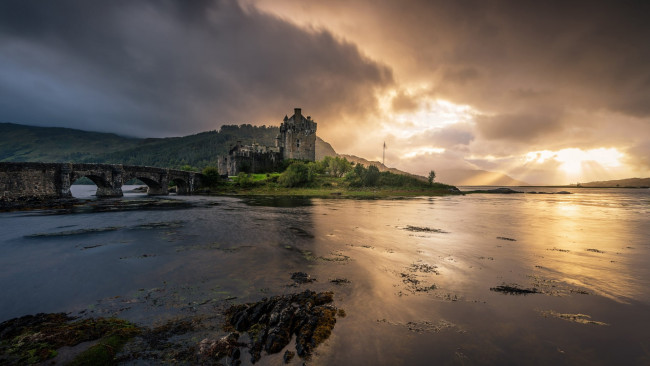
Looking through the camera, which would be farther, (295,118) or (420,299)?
(295,118)

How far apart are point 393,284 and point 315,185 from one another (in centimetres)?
7556

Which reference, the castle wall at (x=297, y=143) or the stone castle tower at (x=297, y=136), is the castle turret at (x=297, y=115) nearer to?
the stone castle tower at (x=297, y=136)

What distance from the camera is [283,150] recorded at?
10988 centimetres

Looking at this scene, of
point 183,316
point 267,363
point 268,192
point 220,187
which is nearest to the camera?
point 267,363

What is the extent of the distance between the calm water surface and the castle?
8272 cm

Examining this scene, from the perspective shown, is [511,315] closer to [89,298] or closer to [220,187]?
[89,298]

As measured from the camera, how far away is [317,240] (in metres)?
17.2

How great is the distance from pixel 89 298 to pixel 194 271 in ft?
10.9

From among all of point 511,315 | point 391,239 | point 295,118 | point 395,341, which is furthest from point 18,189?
point 295,118

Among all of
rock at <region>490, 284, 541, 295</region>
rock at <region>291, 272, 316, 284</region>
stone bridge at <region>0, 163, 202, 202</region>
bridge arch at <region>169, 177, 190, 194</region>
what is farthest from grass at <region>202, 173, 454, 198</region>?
rock at <region>490, 284, 541, 295</region>

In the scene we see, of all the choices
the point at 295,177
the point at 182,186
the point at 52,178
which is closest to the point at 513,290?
the point at 52,178

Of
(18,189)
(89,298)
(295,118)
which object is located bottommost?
(89,298)

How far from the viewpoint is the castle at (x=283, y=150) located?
10075 centimetres

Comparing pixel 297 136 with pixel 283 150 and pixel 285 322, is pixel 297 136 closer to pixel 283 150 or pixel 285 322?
pixel 283 150
